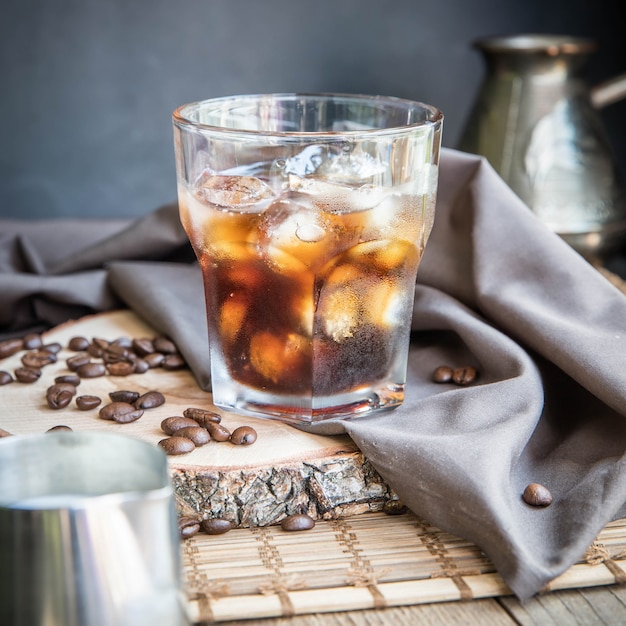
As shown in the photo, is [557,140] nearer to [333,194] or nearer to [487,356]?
[487,356]

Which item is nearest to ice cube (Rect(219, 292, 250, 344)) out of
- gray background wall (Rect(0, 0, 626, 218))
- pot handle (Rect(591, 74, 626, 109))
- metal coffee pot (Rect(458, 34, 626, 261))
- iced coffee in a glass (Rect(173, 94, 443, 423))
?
iced coffee in a glass (Rect(173, 94, 443, 423))

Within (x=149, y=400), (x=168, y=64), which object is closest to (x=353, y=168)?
(x=149, y=400)

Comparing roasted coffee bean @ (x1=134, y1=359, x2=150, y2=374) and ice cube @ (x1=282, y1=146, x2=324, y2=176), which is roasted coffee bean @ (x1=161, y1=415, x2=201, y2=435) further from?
ice cube @ (x1=282, y1=146, x2=324, y2=176)

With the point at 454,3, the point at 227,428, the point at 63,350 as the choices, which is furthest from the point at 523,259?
the point at 454,3

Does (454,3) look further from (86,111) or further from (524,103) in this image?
(86,111)

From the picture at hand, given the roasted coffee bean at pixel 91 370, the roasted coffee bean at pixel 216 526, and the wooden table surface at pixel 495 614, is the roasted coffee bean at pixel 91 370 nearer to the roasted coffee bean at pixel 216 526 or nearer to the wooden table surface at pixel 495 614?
the roasted coffee bean at pixel 216 526

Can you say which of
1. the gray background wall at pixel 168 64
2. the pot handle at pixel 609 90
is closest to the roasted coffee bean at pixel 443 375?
the pot handle at pixel 609 90
